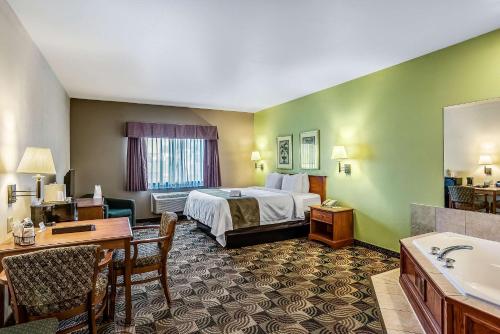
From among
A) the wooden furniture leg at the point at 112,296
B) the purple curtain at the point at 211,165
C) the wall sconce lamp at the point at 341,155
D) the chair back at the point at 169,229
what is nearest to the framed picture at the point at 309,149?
the wall sconce lamp at the point at 341,155

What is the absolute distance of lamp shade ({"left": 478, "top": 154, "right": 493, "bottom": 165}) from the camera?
9.77 feet

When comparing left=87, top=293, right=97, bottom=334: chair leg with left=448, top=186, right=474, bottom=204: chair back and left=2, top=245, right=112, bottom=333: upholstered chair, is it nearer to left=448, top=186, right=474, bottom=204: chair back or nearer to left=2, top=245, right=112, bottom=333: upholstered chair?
left=2, top=245, right=112, bottom=333: upholstered chair

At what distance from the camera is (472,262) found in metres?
2.43

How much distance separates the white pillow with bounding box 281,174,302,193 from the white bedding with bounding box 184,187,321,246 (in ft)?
0.68

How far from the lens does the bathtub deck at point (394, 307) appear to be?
2.11 m

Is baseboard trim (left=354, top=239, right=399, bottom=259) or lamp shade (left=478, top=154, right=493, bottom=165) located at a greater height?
lamp shade (left=478, top=154, right=493, bottom=165)

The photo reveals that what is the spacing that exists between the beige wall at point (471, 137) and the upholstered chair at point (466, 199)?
149 millimetres

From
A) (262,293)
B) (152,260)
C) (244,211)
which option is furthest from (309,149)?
(152,260)

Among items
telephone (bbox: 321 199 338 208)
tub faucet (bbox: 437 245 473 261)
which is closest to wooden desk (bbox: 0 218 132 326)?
tub faucet (bbox: 437 245 473 261)

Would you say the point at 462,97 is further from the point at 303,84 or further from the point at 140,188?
the point at 140,188

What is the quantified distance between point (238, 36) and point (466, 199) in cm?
308

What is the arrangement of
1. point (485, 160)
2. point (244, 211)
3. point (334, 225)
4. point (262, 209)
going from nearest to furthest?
point (485, 160), point (334, 225), point (244, 211), point (262, 209)

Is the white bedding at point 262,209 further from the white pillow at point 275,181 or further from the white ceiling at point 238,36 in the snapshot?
the white ceiling at point 238,36

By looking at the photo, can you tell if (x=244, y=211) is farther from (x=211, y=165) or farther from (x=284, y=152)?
(x=211, y=165)
